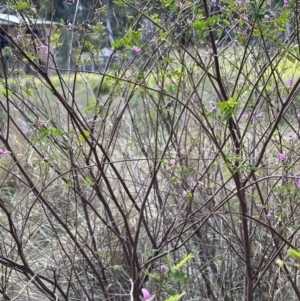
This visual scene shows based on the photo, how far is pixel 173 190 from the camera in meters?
3.07

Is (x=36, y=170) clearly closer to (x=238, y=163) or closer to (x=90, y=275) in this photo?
(x=90, y=275)

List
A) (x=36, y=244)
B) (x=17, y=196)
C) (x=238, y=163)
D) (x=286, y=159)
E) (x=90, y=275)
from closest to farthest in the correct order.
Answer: (x=238, y=163) → (x=286, y=159) → (x=90, y=275) → (x=36, y=244) → (x=17, y=196)

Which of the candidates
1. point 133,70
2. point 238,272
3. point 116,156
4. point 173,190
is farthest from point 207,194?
point 116,156

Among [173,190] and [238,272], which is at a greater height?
[173,190]

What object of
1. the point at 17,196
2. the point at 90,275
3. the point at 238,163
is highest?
the point at 238,163

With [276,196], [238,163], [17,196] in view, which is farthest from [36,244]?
[238,163]

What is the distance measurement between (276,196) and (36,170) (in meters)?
2.66

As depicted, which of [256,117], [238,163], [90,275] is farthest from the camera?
[90,275]

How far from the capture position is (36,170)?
506cm

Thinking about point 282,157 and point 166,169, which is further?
point 166,169

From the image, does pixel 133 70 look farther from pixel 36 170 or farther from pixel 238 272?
pixel 36 170

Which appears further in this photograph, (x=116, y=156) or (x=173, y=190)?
(x=116, y=156)

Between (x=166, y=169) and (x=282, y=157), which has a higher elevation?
(x=282, y=157)

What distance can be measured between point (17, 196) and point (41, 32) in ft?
7.16
